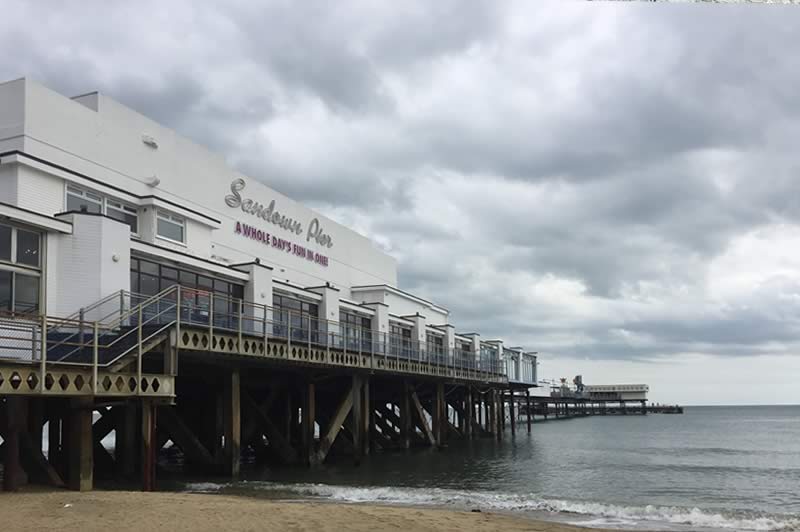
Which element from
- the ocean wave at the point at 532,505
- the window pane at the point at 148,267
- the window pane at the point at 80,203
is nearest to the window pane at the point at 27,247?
the window pane at the point at 80,203

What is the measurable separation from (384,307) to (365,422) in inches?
403

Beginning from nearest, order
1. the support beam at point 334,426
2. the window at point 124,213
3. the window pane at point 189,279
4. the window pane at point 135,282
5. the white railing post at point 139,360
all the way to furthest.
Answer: the white railing post at point 139,360 < the window pane at point 135,282 < the window at point 124,213 < the window pane at point 189,279 < the support beam at point 334,426

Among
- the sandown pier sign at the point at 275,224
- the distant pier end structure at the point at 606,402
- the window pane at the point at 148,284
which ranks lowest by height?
the distant pier end structure at the point at 606,402

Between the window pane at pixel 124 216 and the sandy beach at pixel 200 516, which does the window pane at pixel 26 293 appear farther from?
the window pane at pixel 124 216

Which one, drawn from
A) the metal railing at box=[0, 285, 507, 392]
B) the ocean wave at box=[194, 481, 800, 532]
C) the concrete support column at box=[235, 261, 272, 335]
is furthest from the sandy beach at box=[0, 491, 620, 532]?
the concrete support column at box=[235, 261, 272, 335]

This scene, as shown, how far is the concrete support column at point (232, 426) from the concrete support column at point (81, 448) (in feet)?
24.2

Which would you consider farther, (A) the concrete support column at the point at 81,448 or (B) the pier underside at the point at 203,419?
(B) the pier underside at the point at 203,419

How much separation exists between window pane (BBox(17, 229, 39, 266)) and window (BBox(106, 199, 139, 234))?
5.39m

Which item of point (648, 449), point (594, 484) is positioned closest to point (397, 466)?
point (594, 484)

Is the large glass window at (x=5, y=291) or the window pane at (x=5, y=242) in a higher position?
the window pane at (x=5, y=242)

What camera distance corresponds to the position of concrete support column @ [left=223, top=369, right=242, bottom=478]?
959 inches

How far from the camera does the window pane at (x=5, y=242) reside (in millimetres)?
19031

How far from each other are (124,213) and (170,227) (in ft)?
6.32

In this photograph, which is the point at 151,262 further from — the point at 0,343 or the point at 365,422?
the point at 365,422
